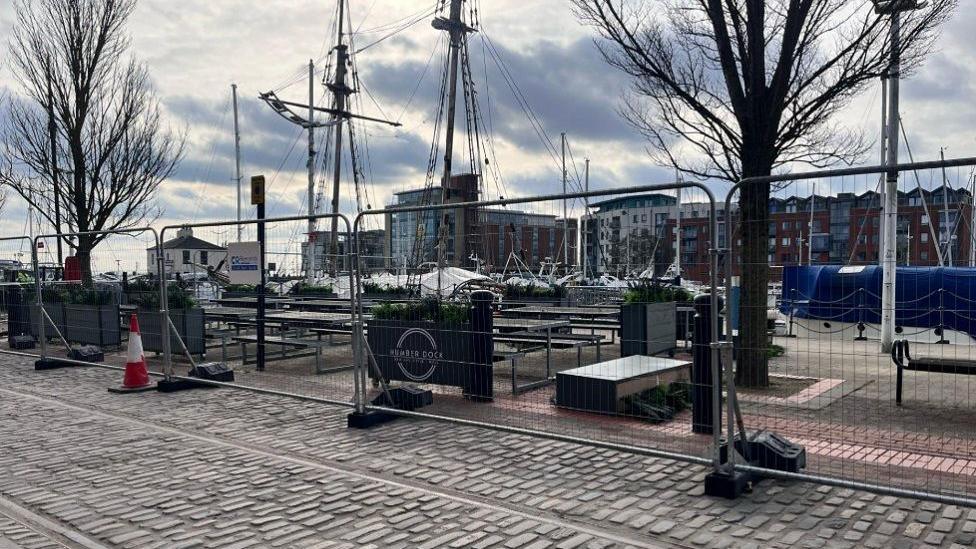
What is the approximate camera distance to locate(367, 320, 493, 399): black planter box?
28.1 ft

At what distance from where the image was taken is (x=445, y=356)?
8.66m

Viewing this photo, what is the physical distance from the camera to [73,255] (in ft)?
51.5

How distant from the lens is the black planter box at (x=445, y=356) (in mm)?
8555

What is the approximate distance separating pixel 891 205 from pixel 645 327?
19.5ft

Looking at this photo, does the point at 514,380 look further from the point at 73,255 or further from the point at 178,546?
the point at 73,255

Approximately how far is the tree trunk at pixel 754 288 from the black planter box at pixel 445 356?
325cm

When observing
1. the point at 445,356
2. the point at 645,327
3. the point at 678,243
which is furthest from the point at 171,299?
the point at 678,243

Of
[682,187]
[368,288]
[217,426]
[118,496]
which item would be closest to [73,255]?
[368,288]

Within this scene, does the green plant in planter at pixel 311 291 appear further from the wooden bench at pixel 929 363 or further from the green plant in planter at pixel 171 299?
the wooden bench at pixel 929 363

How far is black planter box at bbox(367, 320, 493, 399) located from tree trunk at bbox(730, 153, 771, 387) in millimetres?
3253

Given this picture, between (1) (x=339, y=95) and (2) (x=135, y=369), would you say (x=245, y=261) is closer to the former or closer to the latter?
(2) (x=135, y=369)

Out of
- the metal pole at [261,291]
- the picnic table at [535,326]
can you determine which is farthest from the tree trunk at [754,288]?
the metal pole at [261,291]

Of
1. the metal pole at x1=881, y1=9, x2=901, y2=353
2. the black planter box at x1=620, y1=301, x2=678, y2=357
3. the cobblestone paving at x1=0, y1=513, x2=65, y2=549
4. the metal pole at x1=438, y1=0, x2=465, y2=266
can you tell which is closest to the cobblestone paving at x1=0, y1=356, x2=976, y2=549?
the cobblestone paving at x1=0, y1=513, x2=65, y2=549

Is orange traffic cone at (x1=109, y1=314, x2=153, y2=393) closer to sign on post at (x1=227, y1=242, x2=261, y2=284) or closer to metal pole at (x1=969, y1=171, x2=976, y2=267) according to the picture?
sign on post at (x1=227, y1=242, x2=261, y2=284)
